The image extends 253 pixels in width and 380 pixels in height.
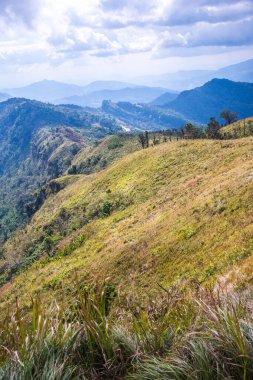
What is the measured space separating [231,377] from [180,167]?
5671cm

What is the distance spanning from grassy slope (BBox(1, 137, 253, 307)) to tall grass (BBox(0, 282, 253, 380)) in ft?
3.68

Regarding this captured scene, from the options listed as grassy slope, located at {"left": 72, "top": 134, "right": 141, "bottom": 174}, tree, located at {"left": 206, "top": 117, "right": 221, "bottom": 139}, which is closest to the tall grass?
tree, located at {"left": 206, "top": 117, "right": 221, "bottom": 139}

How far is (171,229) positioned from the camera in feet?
99.2

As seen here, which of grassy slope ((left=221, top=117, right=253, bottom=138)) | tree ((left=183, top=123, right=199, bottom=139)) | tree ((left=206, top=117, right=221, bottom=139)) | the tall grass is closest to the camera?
the tall grass

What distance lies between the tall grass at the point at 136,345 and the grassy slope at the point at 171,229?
112 cm

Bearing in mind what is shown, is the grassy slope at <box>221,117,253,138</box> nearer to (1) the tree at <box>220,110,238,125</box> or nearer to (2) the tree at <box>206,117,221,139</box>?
(1) the tree at <box>220,110,238,125</box>

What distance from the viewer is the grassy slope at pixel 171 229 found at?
2191 centimetres

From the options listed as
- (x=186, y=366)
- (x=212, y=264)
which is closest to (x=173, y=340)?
(x=186, y=366)

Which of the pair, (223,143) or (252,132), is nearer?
(223,143)

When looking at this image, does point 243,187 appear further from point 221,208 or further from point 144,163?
point 144,163

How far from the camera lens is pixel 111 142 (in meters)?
195

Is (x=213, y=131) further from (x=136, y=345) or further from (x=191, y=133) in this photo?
(x=136, y=345)

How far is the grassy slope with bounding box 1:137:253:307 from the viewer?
21.9 metres

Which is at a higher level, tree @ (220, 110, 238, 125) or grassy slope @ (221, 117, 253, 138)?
tree @ (220, 110, 238, 125)
